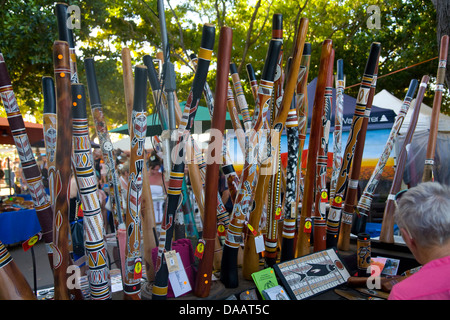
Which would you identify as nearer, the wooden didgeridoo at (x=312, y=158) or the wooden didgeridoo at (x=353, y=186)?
the wooden didgeridoo at (x=312, y=158)

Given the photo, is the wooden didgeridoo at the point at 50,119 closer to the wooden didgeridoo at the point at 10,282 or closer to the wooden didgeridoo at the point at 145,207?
the wooden didgeridoo at the point at 10,282

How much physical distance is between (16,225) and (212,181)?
12.5 feet


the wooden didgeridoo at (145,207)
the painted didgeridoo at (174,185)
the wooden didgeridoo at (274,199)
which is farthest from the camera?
the wooden didgeridoo at (274,199)

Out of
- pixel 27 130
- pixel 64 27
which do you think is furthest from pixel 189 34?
→ pixel 64 27

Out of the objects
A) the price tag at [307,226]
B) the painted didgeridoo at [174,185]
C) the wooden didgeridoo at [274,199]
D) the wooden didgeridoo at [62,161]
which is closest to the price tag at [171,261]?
the painted didgeridoo at [174,185]

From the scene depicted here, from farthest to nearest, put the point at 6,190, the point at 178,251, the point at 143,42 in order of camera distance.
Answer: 1. the point at 6,190
2. the point at 143,42
3. the point at 178,251

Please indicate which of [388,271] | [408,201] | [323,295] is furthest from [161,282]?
[388,271]

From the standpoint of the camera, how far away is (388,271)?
1.54m

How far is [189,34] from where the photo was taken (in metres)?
6.95

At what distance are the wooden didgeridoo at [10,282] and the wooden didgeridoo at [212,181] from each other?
1.69 feet

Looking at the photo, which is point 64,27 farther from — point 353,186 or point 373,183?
point 373,183

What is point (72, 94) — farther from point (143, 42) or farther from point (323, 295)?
point (143, 42)

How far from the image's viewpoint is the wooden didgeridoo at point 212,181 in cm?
112

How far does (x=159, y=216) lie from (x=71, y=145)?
365cm
